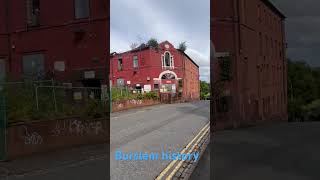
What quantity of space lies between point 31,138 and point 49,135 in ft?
1.40

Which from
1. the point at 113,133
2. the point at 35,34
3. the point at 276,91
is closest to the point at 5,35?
the point at 35,34

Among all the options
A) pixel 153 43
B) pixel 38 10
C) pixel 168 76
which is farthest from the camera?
pixel 38 10

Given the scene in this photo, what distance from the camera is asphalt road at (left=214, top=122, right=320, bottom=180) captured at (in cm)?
447

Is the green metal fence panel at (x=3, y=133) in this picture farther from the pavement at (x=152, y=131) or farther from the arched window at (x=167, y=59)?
the arched window at (x=167, y=59)

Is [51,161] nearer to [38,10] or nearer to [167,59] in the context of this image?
[38,10]

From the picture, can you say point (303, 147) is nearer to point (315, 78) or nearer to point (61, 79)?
point (315, 78)

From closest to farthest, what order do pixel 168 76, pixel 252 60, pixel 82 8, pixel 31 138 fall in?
1. pixel 168 76
2. pixel 252 60
3. pixel 82 8
4. pixel 31 138

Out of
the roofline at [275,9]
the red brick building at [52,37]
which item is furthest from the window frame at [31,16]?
the roofline at [275,9]

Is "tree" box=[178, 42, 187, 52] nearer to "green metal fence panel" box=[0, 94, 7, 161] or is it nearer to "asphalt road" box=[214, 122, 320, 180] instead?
"asphalt road" box=[214, 122, 320, 180]

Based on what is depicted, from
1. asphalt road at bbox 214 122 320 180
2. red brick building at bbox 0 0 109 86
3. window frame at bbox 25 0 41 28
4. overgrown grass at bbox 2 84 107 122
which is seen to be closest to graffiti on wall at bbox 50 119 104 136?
overgrown grass at bbox 2 84 107 122

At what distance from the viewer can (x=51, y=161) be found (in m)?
7.63

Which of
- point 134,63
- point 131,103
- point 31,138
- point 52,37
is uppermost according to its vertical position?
point 52,37

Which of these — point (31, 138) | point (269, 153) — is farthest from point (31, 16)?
point (31, 138)

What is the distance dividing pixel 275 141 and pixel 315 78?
52.9 inches
